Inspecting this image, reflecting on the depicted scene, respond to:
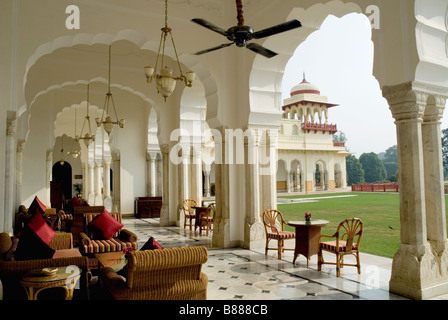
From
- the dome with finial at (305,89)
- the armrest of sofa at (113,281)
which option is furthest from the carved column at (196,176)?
the dome with finial at (305,89)

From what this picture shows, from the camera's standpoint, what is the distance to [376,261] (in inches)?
232

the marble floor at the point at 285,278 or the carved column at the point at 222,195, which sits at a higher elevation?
the carved column at the point at 222,195

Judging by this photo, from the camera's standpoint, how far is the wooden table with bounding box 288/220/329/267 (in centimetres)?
555

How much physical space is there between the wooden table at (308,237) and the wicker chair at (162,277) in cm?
284

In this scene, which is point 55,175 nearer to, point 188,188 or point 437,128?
point 188,188

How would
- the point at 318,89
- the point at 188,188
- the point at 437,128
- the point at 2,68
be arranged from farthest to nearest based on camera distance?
the point at 318,89, the point at 188,188, the point at 2,68, the point at 437,128

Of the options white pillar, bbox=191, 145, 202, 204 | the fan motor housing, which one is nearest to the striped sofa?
the fan motor housing

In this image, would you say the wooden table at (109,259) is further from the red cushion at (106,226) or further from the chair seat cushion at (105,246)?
the red cushion at (106,226)

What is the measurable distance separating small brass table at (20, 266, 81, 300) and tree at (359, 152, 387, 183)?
6173 cm

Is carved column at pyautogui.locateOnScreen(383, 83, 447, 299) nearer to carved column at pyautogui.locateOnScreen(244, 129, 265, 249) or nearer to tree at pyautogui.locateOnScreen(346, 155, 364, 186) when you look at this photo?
carved column at pyautogui.locateOnScreen(244, 129, 265, 249)

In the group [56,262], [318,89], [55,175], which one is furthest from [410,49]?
[318,89]

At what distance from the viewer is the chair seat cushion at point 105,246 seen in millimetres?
5217

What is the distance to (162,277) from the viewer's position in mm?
2977
